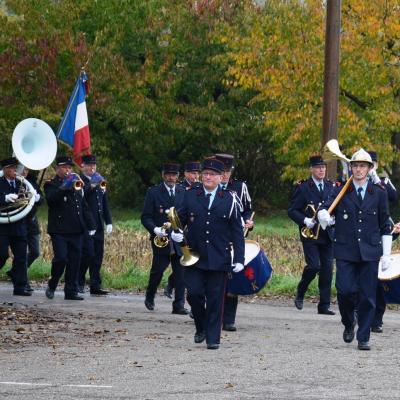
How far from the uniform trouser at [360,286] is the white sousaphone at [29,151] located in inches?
215

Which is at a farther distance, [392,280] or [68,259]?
[68,259]

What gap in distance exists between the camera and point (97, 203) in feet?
61.1

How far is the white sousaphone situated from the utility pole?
460 centimetres

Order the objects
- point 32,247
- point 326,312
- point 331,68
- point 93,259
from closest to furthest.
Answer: point 326,312
point 93,259
point 32,247
point 331,68

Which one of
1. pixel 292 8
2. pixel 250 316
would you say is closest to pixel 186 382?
pixel 250 316

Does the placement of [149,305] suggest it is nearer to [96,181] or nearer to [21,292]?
[21,292]

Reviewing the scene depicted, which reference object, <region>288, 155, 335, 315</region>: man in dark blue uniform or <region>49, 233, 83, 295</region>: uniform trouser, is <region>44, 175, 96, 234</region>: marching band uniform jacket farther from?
<region>288, 155, 335, 315</region>: man in dark blue uniform

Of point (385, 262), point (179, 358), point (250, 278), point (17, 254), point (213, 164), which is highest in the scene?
point (213, 164)

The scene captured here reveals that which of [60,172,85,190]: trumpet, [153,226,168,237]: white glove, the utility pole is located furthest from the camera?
the utility pole

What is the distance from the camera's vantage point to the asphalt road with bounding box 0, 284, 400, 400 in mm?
9961

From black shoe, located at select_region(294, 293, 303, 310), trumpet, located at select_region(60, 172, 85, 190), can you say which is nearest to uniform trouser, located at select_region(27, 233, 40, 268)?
trumpet, located at select_region(60, 172, 85, 190)

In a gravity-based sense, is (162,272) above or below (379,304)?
below

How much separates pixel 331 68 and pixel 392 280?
22.5 ft

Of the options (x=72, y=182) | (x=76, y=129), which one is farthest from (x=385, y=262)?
(x=76, y=129)
